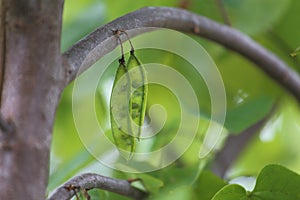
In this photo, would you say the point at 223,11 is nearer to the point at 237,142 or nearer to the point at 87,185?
the point at 237,142

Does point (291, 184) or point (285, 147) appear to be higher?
point (285, 147)

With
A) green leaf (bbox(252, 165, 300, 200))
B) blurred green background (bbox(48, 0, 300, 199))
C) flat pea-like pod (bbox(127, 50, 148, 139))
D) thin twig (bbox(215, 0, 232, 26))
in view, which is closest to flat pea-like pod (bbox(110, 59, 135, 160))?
flat pea-like pod (bbox(127, 50, 148, 139))

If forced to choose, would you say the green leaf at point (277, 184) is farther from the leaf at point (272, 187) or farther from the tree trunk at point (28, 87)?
the tree trunk at point (28, 87)

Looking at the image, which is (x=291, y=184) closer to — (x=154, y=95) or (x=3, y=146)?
(x=3, y=146)

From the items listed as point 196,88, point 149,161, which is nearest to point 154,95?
point 196,88

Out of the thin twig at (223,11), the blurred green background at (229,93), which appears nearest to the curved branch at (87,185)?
the blurred green background at (229,93)

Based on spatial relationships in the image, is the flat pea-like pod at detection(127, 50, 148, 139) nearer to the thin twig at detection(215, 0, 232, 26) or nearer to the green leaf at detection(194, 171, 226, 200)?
the green leaf at detection(194, 171, 226, 200)
